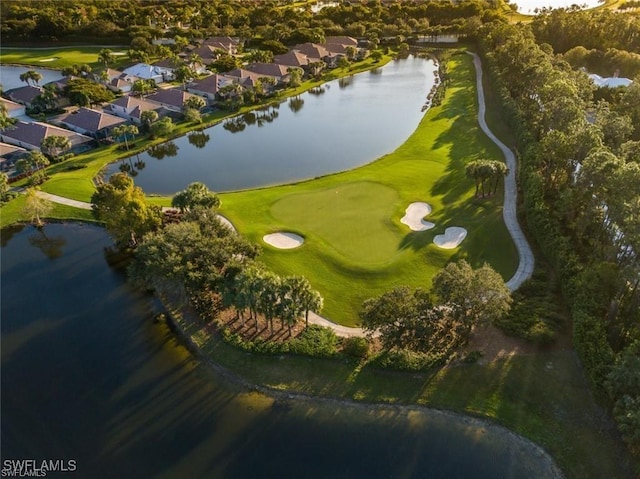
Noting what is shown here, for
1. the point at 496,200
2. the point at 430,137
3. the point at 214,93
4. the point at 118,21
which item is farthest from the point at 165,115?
the point at 118,21

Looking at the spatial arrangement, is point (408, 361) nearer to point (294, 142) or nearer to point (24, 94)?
point (294, 142)

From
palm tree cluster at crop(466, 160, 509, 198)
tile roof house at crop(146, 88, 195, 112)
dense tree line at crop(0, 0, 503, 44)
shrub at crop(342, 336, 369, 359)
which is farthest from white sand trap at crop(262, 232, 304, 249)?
dense tree line at crop(0, 0, 503, 44)

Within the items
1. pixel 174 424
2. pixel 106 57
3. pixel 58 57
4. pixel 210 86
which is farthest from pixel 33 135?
pixel 58 57

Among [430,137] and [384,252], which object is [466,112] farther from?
[384,252]

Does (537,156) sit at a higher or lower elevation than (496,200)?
higher

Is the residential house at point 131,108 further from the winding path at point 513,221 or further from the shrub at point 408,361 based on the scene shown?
the shrub at point 408,361

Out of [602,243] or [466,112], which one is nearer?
[602,243]

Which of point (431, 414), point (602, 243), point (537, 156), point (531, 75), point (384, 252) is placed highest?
point (531, 75)
